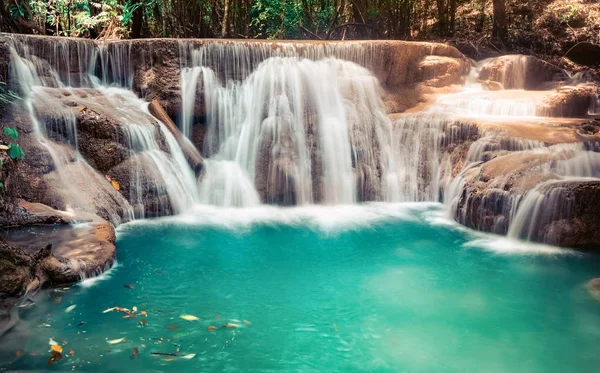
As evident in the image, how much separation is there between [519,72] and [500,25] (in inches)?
131

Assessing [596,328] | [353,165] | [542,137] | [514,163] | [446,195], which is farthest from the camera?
[353,165]

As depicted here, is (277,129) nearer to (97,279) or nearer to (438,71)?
(438,71)

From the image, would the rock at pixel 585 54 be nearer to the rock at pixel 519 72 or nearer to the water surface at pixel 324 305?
the rock at pixel 519 72

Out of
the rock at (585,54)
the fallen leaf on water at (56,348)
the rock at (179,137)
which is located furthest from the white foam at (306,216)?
the rock at (585,54)

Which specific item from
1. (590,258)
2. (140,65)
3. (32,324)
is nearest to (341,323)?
(32,324)

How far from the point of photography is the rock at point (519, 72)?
1300 cm

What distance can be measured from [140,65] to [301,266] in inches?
245

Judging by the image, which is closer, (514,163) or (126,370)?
(126,370)

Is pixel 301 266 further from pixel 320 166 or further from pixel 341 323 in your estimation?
pixel 320 166

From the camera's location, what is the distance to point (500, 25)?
51.5 feet

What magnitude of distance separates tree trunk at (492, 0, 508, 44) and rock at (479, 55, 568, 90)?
2.64 m

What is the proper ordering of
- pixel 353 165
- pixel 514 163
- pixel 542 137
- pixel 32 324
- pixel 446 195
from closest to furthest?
pixel 32 324
pixel 514 163
pixel 542 137
pixel 446 195
pixel 353 165

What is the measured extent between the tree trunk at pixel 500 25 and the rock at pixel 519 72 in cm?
264

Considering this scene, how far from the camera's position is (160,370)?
4.18 m
